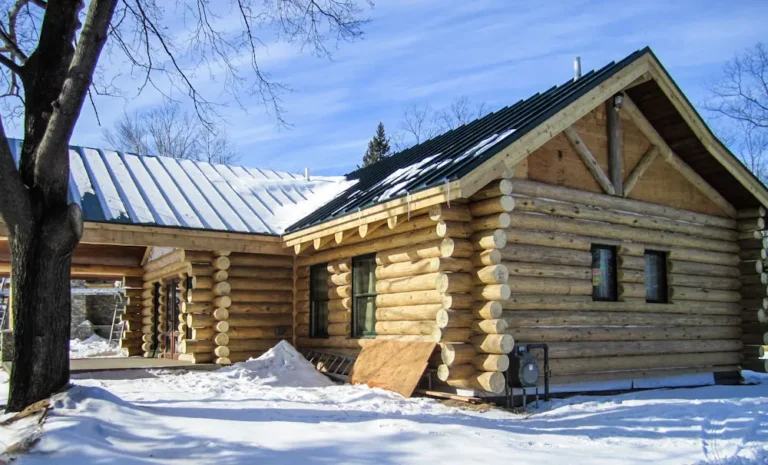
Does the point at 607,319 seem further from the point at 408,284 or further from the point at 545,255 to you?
the point at 408,284

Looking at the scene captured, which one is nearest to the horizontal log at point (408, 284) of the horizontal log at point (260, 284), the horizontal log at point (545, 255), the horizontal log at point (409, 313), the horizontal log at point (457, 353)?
the horizontal log at point (409, 313)

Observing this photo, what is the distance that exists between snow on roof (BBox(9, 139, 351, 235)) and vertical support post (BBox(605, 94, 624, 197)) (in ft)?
21.3

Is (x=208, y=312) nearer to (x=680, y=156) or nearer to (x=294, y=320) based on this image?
(x=294, y=320)

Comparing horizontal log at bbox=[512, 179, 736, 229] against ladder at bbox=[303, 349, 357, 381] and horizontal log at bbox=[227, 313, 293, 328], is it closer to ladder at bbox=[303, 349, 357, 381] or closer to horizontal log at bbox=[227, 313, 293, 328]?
ladder at bbox=[303, 349, 357, 381]

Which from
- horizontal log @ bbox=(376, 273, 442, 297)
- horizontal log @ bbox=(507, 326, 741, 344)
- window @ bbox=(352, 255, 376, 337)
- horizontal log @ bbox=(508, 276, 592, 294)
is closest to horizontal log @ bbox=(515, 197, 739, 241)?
horizontal log @ bbox=(508, 276, 592, 294)

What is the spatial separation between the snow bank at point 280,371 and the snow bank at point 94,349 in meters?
8.56

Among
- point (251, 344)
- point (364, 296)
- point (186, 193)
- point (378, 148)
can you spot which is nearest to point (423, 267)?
point (364, 296)

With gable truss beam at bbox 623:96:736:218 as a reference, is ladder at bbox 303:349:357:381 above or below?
below

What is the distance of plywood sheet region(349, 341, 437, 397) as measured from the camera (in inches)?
398

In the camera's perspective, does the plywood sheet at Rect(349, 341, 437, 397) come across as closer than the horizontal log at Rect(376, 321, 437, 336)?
→ Yes

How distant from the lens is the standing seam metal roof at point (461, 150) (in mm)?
10078

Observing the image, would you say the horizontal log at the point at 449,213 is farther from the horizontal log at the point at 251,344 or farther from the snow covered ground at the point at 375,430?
the horizontal log at the point at 251,344

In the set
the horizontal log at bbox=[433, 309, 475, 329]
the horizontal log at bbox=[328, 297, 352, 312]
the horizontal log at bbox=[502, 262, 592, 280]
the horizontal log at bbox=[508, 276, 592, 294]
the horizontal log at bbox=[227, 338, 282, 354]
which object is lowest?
the horizontal log at bbox=[227, 338, 282, 354]

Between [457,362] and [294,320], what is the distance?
5716mm
